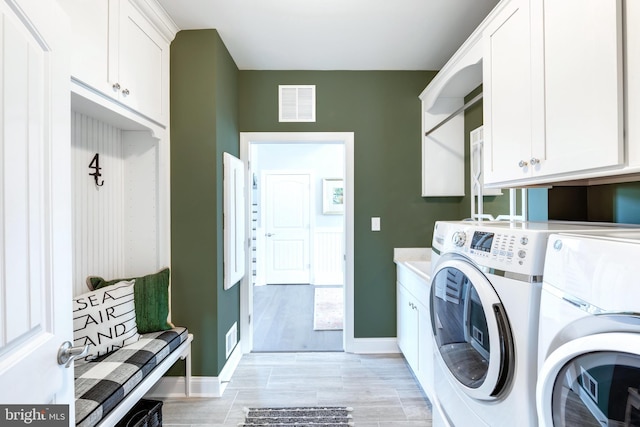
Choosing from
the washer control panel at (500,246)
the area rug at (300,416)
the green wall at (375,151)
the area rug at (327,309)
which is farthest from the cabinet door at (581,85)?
the area rug at (327,309)

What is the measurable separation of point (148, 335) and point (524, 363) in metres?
1.96

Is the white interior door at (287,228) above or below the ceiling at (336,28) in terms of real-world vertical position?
below

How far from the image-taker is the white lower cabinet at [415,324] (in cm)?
189

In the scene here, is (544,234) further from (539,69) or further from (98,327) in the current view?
(98,327)

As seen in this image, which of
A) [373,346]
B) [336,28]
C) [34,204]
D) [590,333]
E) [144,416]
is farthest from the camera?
[373,346]

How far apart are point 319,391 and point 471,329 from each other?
146 cm

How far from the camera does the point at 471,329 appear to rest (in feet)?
3.54

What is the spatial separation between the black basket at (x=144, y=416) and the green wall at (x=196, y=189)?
42cm

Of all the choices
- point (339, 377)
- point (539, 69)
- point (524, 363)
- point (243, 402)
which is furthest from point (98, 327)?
point (539, 69)

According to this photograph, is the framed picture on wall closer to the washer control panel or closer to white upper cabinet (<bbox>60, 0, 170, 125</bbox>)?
white upper cabinet (<bbox>60, 0, 170, 125</bbox>)

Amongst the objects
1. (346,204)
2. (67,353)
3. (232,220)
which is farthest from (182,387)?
(346,204)

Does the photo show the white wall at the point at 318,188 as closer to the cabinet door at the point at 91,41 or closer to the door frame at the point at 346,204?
the door frame at the point at 346,204

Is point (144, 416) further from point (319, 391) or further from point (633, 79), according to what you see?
point (633, 79)

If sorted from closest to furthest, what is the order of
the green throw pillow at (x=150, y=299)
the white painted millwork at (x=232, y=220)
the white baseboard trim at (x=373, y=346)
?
1. the green throw pillow at (x=150, y=299)
2. the white painted millwork at (x=232, y=220)
3. the white baseboard trim at (x=373, y=346)
